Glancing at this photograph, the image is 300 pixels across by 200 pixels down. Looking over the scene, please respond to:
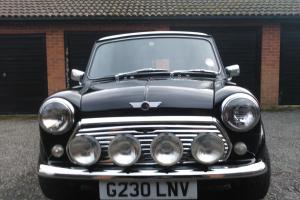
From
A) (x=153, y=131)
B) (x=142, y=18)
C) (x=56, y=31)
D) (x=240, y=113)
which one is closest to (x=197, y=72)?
(x=240, y=113)

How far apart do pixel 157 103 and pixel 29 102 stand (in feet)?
31.1

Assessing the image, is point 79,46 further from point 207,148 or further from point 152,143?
point 207,148

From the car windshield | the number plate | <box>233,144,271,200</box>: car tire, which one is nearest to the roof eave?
the car windshield

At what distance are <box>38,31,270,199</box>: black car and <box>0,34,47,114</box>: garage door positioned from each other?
29.2 feet

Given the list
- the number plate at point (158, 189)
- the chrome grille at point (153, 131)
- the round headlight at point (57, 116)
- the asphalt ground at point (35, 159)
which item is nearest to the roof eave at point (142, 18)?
the asphalt ground at point (35, 159)

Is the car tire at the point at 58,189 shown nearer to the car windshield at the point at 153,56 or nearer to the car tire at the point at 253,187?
the car tire at the point at 253,187

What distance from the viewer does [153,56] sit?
4.11 m

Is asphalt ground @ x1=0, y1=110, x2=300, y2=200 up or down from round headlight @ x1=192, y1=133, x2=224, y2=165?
down

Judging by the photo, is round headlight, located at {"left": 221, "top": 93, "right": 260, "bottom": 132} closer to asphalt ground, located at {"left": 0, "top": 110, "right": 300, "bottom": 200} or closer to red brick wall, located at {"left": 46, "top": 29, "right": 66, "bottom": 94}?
asphalt ground, located at {"left": 0, "top": 110, "right": 300, "bottom": 200}

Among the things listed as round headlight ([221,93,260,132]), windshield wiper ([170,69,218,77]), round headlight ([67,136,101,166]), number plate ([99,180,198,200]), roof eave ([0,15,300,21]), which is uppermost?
windshield wiper ([170,69,218,77])

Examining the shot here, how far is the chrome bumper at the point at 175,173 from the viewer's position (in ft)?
9.02

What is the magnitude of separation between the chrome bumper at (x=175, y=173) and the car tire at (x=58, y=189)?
0.06 m

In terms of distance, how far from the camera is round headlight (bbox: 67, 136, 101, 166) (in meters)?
2.89

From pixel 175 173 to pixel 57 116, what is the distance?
1.03 metres
